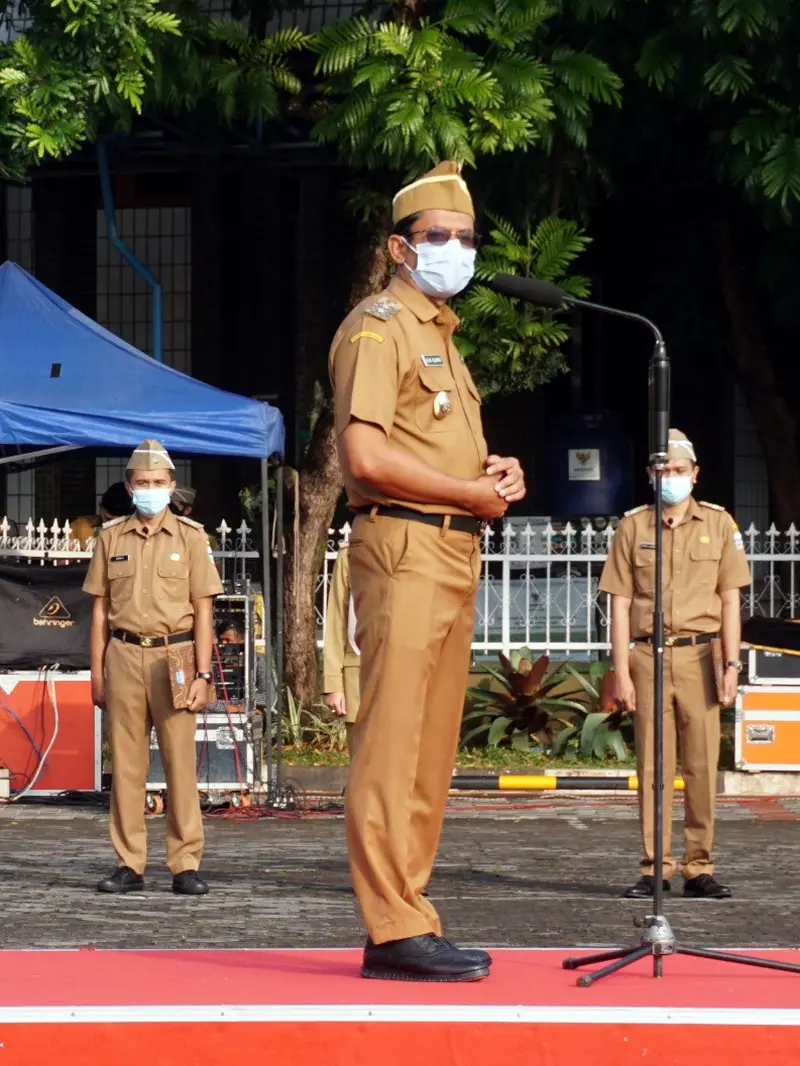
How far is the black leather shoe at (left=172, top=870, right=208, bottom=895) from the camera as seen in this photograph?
8.91 metres

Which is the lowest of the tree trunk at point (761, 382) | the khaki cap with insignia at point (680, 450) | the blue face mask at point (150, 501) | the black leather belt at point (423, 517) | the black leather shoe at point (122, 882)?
the black leather shoe at point (122, 882)

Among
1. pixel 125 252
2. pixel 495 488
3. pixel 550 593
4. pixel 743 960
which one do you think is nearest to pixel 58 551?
pixel 550 593

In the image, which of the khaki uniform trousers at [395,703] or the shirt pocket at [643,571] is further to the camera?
the shirt pocket at [643,571]

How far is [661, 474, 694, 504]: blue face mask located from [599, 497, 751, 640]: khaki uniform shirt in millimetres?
96

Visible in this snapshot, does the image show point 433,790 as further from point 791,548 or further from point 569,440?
point 569,440

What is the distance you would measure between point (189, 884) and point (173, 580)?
1454 millimetres

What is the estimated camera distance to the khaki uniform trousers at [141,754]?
9.03m

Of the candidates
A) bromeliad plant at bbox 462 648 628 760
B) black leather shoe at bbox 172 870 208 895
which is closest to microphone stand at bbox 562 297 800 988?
black leather shoe at bbox 172 870 208 895

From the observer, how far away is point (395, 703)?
17.8 feet

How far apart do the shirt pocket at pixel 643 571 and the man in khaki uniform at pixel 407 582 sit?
3352 millimetres

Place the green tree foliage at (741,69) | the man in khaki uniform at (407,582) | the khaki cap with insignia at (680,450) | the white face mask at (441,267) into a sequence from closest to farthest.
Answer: the man in khaki uniform at (407,582) < the white face mask at (441,267) < the khaki cap with insignia at (680,450) < the green tree foliage at (741,69)

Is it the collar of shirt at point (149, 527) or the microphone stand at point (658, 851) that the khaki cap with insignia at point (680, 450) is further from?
the microphone stand at point (658, 851)

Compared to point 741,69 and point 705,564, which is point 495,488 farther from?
point 741,69

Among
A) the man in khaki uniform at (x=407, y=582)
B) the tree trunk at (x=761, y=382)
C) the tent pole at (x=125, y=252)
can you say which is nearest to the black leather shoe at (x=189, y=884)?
the man in khaki uniform at (x=407, y=582)
